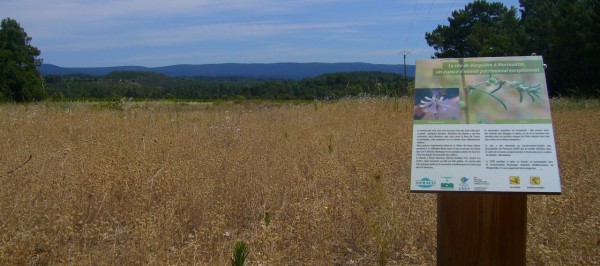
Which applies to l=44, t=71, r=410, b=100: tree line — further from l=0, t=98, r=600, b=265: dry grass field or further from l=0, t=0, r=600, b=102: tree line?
l=0, t=98, r=600, b=265: dry grass field

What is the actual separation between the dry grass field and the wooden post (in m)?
0.59

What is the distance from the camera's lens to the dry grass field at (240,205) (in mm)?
3479

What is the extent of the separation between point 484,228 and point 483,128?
1.62 feet

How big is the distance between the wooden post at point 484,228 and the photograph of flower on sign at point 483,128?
0.43ft

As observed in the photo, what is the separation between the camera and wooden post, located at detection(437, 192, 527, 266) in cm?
261

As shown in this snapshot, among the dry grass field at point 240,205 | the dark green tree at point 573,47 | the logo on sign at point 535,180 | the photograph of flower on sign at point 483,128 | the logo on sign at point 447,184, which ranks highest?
the dark green tree at point 573,47

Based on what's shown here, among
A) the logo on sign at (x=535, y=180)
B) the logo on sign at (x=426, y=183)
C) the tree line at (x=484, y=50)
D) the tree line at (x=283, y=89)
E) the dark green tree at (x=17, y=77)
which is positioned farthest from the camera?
Answer: the dark green tree at (x=17, y=77)

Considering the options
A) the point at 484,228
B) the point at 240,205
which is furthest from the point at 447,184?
the point at 240,205

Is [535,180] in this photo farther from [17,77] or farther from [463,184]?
[17,77]

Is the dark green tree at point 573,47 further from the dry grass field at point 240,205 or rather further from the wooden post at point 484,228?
the wooden post at point 484,228

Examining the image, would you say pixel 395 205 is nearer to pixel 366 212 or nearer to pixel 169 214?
pixel 366 212

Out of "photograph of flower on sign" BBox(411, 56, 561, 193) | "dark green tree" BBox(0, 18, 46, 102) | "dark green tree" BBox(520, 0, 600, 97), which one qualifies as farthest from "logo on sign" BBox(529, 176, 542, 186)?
"dark green tree" BBox(0, 18, 46, 102)

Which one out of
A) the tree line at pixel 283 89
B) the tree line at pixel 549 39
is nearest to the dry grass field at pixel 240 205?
the tree line at pixel 283 89

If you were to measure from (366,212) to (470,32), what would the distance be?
3126 centimetres
